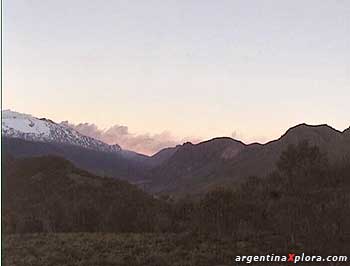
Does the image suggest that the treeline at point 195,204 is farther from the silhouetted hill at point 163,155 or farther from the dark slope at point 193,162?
the silhouetted hill at point 163,155

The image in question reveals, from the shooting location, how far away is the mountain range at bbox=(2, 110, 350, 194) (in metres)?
8.80

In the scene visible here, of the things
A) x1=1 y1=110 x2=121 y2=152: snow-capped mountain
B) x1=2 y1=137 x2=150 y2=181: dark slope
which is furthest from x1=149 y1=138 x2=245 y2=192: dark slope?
x1=1 y1=110 x2=121 y2=152: snow-capped mountain

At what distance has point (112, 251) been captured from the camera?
327 inches

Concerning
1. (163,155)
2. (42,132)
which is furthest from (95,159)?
(163,155)

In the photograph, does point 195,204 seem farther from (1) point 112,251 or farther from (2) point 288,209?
(1) point 112,251

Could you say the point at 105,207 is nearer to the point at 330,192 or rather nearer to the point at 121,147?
the point at 121,147

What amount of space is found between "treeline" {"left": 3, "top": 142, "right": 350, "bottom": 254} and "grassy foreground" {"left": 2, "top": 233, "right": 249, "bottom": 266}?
19 centimetres

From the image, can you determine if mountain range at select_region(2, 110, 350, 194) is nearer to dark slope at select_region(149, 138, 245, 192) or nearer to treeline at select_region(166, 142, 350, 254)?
dark slope at select_region(149, 138, 245, 192)

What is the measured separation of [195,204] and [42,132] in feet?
6.76

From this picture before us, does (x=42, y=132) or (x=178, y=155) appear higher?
(x=42, y=132)

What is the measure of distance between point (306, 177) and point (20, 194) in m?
3.49

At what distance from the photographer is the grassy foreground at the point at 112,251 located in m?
8.11

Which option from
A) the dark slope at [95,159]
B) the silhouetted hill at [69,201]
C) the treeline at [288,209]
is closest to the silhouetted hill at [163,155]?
the dark slope at [95,159]

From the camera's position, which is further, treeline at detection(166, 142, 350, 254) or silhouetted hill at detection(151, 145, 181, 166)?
silhouetted hill at detection(151, 145, 181, 166)
